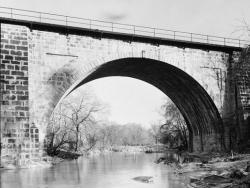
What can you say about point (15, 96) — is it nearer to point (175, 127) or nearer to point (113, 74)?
point (113, 74)

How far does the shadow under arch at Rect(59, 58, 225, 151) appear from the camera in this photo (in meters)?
27.1

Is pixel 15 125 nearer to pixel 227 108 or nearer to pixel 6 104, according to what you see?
pixel 6 104

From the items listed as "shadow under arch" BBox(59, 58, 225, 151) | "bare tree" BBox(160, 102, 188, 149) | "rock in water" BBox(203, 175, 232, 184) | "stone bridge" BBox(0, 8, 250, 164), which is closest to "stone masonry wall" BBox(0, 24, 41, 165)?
"stone bridge" BBox(0, 8, 250, 164)

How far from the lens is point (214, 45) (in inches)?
1120

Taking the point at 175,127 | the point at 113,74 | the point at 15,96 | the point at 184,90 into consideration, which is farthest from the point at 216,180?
the point at 175,127

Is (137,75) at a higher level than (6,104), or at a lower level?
higher

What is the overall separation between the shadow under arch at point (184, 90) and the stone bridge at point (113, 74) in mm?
63

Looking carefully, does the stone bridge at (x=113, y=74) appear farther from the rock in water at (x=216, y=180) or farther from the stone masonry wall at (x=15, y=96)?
the rock in water at (x=216, y=180)

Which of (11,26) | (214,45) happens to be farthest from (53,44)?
(214,45)

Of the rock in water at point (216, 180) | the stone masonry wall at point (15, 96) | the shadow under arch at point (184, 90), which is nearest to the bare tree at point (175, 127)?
the shadow under arch at point (184, 90)

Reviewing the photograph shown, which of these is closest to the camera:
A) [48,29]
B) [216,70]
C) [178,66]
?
[48,29]

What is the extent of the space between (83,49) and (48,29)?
2.56 metres

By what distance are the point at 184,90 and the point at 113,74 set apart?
5856 mm

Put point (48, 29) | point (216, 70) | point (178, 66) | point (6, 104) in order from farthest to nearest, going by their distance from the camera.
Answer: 1. point (216, 70)
2. point (178, 66)
3. point (48, 29)
4. point (6, 104)
